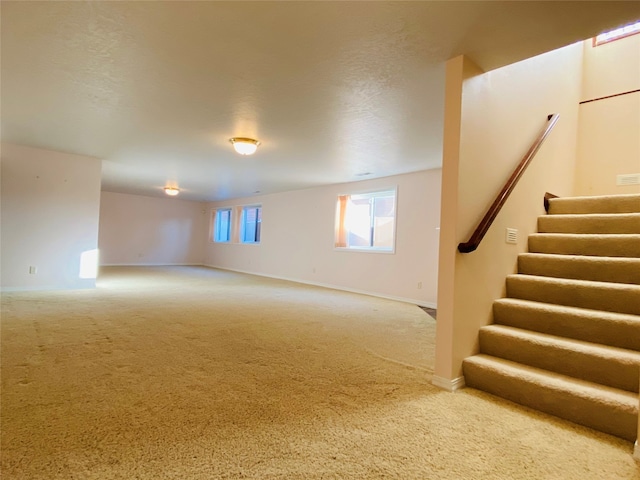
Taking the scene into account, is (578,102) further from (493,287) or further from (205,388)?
(205,388)

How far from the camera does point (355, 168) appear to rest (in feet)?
18.8

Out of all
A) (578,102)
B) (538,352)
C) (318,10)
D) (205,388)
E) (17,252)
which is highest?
(578,102)

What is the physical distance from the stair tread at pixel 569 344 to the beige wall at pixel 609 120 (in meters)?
2.85

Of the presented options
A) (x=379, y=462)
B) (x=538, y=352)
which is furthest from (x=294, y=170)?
(x=379, y=462)

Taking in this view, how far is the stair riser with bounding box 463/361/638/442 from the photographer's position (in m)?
1.70

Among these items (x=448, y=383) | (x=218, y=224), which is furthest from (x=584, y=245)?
(x=218, y=224)

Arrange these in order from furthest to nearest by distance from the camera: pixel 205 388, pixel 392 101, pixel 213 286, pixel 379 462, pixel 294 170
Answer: pixel 213 286 → pixel 294 170 → pixel 392 101 → pixel 205 388 → pixel 379 462

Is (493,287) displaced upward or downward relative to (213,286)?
upward

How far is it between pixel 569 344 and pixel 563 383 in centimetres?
30

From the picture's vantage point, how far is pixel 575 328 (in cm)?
225

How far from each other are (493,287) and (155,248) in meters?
10.9

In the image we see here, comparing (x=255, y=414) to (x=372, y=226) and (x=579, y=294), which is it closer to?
(x=579, y=294)

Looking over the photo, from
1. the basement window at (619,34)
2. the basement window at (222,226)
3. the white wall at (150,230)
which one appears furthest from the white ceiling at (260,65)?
the basement window at (222,226)

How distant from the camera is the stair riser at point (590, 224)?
287cm
